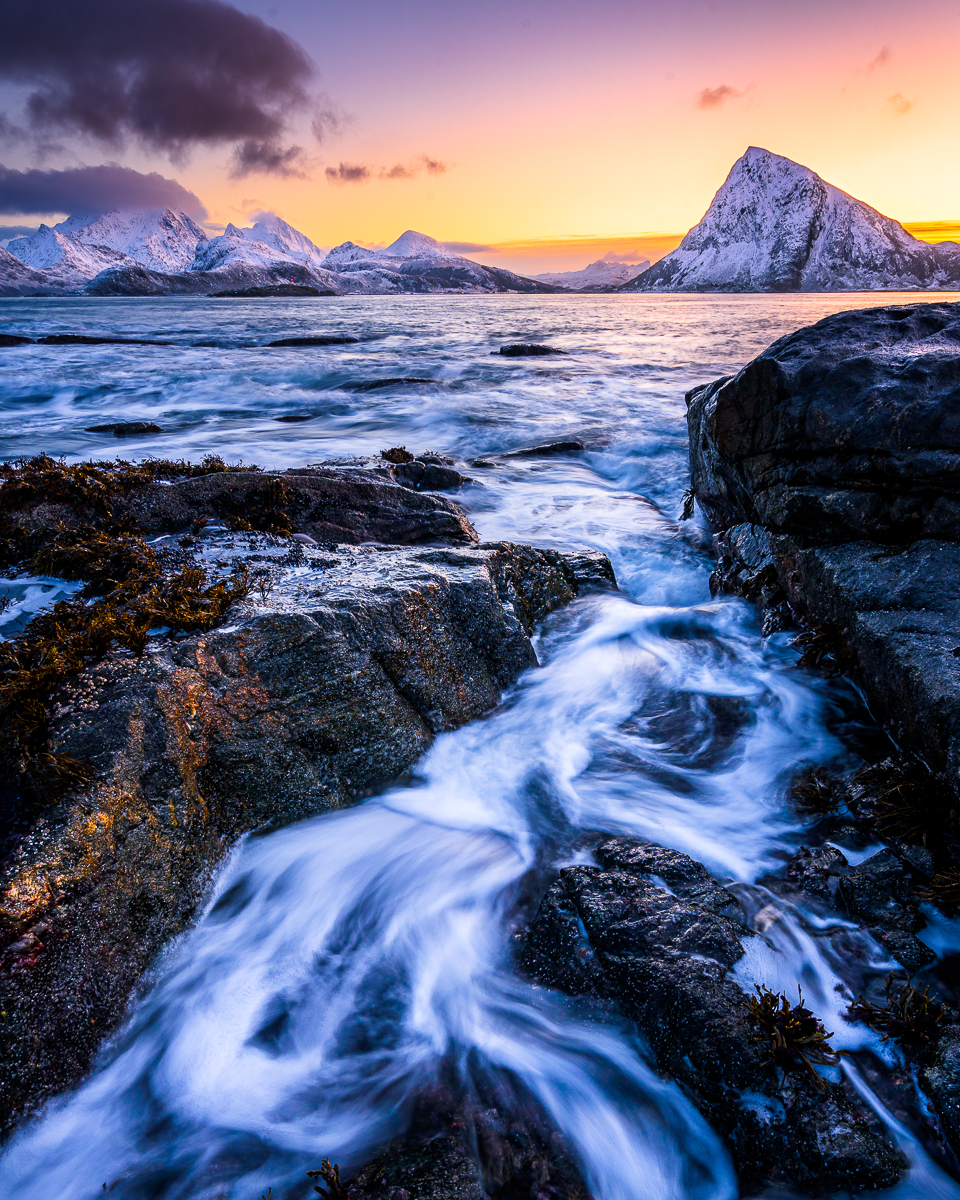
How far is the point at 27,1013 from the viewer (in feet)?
7.23

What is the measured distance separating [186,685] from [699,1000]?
8.98 ft

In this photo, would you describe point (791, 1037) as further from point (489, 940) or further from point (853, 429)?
point (853, 429)

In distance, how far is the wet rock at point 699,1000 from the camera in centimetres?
210

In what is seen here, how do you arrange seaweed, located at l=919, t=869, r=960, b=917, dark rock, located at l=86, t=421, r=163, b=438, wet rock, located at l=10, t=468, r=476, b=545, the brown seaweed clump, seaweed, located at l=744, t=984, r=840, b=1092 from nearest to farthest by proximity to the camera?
seaweed, located at l=744, t=984, r=840, b=1092, the brown seaweed clump, seaweed, located at l=919, t=869, r=960, b=917, wet rock, located at l=10, t=468, r=476, b=545, dark rock, located at l=86, t=421, r=163, b=438

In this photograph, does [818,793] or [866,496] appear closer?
[818,793]

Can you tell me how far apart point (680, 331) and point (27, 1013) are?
41.1 m

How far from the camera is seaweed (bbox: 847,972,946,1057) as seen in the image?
7.75ft

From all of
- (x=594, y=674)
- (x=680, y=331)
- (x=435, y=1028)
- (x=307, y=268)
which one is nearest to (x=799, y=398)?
(x=594, y=674)

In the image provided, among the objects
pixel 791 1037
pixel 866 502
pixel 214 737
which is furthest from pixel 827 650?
pixel 214 737

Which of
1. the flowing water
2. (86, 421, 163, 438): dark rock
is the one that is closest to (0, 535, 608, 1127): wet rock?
the flowing water

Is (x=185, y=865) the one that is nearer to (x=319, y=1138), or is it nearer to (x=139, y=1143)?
(x=139, y=1143)

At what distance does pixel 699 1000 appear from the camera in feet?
7.93

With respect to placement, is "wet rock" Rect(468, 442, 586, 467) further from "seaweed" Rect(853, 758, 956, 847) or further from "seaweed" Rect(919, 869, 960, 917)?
"seaweed" Rect(919, 869, 960, 917)

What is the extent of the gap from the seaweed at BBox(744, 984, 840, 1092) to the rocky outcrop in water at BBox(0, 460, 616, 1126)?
88.2 inches
